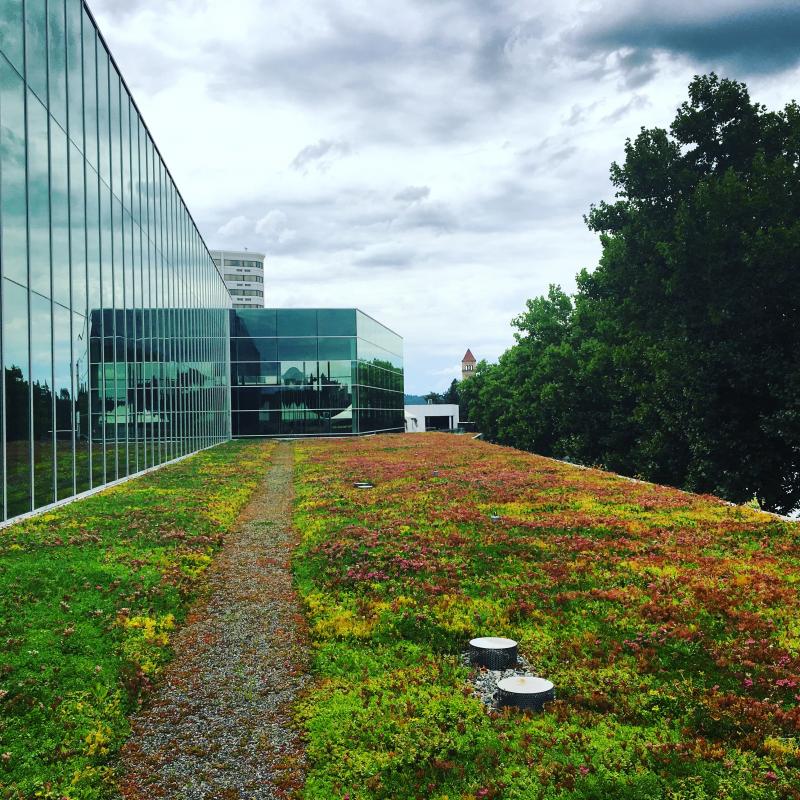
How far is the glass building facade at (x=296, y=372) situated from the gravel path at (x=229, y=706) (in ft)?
188

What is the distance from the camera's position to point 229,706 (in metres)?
8.25

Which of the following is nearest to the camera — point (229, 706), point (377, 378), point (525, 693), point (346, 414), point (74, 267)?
point (525, 693)

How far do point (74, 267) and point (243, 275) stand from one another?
170 meters

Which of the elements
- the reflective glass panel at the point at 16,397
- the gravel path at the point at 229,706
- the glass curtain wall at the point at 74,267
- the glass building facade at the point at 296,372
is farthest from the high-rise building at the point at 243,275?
the gravel path at the point at 229,706

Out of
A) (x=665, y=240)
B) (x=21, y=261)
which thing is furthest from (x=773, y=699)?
(x=665, y=240)

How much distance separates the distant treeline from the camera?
88.1ft

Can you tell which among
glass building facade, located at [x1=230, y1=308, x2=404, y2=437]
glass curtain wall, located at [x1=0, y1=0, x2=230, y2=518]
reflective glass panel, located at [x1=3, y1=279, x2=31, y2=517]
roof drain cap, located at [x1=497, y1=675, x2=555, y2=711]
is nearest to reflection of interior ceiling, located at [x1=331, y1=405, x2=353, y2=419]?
glass building facade, located at [x1=230, y1=308, x2=404, y2=437]

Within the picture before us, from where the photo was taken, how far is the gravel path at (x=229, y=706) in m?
6.69

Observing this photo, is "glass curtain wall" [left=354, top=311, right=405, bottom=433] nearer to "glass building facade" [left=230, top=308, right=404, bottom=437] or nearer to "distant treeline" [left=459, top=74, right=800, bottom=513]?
"glass building facade" [left=230, top=308, right=404, bottom=437]

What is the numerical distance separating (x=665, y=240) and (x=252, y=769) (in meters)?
33.4

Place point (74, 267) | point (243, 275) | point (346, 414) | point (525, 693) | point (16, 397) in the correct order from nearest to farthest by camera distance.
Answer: point (525, 693)
point (16, 397)
point (74, 267)
point (346, 414)
point (243, 275)

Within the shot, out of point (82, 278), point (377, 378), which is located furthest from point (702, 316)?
point (377, 378)

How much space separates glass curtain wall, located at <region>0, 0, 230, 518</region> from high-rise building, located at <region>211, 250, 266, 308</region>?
14885 centimetres

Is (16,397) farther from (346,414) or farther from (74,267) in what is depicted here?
(346,414)
